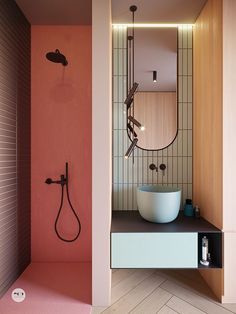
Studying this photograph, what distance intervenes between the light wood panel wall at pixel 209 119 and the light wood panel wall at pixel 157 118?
224mm

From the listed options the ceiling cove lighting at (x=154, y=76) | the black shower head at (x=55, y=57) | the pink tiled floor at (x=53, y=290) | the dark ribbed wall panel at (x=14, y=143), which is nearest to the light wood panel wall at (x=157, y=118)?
the ceiling cove lighting at (x=154, y=76)

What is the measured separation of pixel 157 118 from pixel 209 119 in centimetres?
51

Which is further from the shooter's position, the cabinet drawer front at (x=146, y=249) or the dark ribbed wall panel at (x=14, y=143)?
the dark ribbed wall panel at (x=14, y=143)

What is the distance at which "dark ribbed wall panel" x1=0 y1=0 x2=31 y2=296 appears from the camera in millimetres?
1695

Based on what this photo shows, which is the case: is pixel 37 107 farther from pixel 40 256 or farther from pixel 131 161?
pixel 40 256

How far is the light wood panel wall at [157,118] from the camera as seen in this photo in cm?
211

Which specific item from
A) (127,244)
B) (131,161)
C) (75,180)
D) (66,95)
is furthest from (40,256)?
(66,95)

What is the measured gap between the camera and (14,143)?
1875 mm

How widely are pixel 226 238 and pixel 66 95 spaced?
1936 millimetres

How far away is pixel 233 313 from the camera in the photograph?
1518 mm

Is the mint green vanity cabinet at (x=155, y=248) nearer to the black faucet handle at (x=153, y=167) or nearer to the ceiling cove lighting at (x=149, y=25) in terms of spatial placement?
the black faucet handle at (x=153, y=167)
